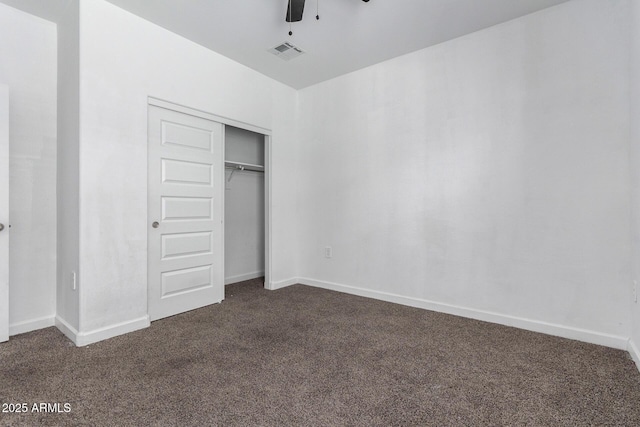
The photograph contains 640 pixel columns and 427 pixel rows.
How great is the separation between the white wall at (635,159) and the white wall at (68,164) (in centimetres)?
391

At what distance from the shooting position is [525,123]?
2693 mm

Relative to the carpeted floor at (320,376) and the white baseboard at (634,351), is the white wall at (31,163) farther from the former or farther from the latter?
the white baseboard at (634,351)

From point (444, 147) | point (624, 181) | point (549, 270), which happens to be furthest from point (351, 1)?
point (549, 270)

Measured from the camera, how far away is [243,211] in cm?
440

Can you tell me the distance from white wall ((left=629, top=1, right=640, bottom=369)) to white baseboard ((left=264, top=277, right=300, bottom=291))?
3236 millimetres

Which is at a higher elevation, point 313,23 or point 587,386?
point 313,23

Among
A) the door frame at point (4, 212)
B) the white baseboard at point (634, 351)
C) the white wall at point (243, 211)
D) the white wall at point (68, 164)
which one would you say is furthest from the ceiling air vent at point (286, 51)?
the white baseboard at point (634, 351)

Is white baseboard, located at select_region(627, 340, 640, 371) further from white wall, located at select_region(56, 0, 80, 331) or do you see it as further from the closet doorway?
white wall, located at select_region(56, 0, 80, 331)

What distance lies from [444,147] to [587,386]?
2.11 meters

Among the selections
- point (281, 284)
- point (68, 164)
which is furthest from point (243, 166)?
point (68, 164)

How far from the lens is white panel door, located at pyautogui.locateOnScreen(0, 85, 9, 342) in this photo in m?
2.38

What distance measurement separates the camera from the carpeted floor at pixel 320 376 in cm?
155

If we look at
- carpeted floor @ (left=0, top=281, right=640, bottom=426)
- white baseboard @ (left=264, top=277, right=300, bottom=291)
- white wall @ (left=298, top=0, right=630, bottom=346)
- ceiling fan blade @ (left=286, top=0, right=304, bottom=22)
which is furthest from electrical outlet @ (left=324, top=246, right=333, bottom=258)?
ceiling fan blade @ (left=286, top=0, right=304, bottom=22)

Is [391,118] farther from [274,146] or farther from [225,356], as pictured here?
[225,356]
